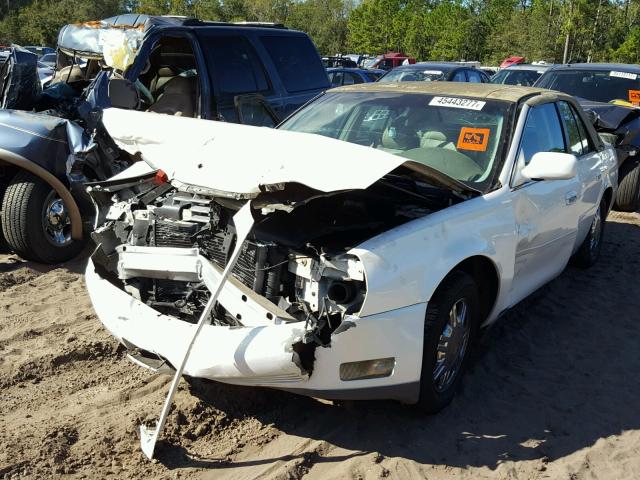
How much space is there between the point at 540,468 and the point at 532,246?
1.57 m

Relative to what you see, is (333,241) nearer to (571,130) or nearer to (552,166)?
(552,166)

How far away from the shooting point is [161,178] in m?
3.95

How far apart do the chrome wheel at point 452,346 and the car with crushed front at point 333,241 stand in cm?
1

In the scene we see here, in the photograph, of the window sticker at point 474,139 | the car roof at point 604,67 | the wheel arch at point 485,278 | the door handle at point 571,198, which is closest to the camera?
the wheel arch at point 485,278

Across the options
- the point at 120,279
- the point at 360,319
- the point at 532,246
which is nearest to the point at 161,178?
the point at 120,279

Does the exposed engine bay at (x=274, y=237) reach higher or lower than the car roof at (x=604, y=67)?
lower

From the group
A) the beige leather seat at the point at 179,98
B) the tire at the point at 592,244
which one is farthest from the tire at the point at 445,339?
the beige leather seat at the point at 179,98

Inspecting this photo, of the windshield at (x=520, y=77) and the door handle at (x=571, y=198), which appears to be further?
the windshield at (x=520, y=77)

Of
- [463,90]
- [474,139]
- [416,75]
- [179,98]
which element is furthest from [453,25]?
[474,139]

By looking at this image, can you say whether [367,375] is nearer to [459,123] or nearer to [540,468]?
[540,468]

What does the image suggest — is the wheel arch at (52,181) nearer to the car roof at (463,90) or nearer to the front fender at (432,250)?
the car roof at (463,90)

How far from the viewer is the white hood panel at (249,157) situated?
3199 millimetres

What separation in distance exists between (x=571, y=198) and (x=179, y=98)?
4.33 meters

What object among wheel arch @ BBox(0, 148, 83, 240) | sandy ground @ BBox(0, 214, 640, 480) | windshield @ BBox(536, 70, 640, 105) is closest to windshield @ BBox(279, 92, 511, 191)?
sandy ground @ BBox(0, 214, 640, 480)
